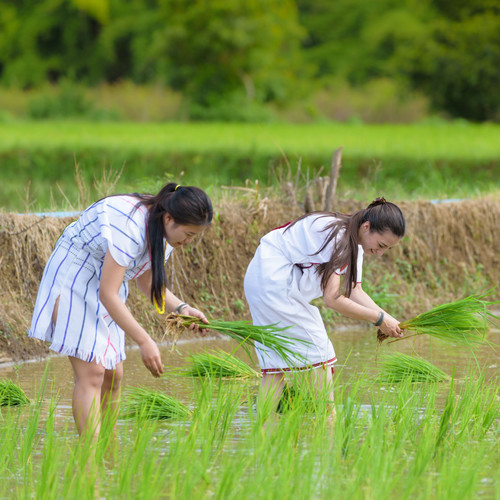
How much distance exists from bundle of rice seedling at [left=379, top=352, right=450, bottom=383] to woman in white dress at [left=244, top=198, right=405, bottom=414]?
41.7 inches

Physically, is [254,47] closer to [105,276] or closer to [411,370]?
[411,370]


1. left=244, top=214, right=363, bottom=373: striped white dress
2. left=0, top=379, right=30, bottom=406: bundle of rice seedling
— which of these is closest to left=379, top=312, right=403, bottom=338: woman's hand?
left=244, top=214, right=363, bottom=373: striped white dress

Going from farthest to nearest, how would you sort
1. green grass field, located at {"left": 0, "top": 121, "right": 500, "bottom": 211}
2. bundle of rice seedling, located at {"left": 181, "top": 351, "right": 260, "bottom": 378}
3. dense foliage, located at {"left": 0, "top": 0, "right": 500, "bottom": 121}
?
dense foliage, located at {"left": 0, "top": 0, "right": 500, "bottom": 121}, green grass field, located at {"left": 0, "top": 121, "right": 500, "bottom": 211}, bundle of rice seedling, located at {"left": 181, "top": 351, "right": 260, "bottom": 378}

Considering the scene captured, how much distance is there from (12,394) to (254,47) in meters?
24.6

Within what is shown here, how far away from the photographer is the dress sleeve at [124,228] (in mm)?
3975

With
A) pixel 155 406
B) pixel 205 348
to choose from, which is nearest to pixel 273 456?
pixel 155 406

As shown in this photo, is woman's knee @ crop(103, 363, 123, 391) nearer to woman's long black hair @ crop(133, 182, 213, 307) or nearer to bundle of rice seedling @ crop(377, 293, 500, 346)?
woman's long black hair @ crop(133, 182, 213, 307)

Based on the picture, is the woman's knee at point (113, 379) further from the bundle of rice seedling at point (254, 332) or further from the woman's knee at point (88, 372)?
the bundle of rice seedling at point (254, 332)

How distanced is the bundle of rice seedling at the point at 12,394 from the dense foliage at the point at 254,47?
22.1 metres

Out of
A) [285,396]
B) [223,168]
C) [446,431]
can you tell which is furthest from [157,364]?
[223,168]

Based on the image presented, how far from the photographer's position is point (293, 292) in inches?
189

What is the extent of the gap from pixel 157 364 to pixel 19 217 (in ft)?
11.2

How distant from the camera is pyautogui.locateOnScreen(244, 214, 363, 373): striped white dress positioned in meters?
4.77

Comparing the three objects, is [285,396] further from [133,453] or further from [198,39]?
[198,39]
